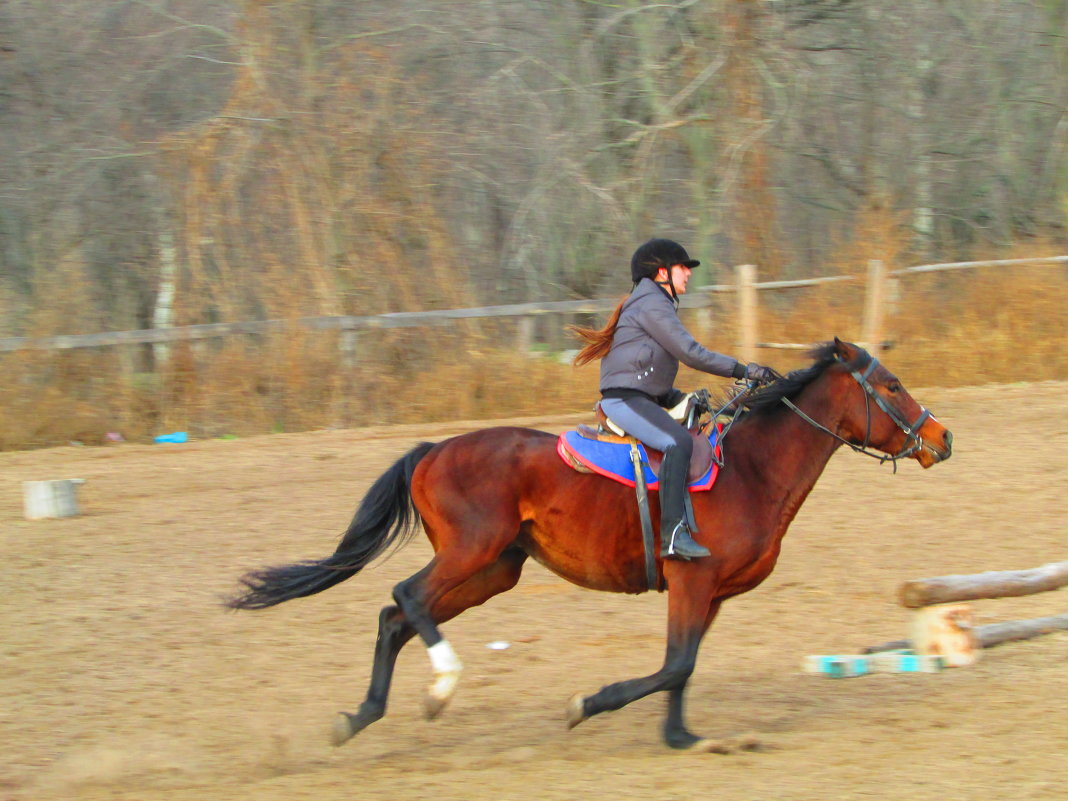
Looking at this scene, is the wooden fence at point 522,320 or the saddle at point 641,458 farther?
the wooden fence at point 522,320

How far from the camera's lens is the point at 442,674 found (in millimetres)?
5602

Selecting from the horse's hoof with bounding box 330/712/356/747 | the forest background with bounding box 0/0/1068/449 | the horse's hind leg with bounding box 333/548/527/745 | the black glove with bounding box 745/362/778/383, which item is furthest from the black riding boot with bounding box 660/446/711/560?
the forest background with bounding box 0/0/1068/449

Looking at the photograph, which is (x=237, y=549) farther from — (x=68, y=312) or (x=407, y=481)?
(x=68, y=312)

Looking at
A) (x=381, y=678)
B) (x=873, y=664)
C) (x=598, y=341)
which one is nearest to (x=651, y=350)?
(x=598, y=341)

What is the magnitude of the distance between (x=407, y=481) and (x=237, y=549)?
3.93 meters

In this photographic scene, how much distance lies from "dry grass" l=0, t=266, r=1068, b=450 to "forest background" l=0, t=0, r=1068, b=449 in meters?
0.04

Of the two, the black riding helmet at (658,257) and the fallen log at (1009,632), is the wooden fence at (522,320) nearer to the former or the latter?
the fallen log at (1009,632)

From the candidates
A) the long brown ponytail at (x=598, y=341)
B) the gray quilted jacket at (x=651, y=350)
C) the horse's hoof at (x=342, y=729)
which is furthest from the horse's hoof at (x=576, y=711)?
the long brown ponytail at (x=598, y=341)

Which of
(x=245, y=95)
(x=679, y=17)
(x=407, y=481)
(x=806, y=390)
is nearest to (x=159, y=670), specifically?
(x=407, y=481)

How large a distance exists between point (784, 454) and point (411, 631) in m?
2.12

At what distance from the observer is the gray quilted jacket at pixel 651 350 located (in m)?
5.74

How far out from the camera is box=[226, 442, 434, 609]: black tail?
6102 mm

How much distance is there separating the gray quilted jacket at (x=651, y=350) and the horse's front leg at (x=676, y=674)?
1006 mm

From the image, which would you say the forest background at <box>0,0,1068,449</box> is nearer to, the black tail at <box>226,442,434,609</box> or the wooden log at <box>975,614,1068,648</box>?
the wooden log at <box>975,614,1068,648</box>
